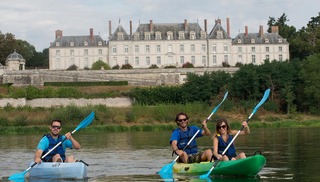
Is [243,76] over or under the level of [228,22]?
under

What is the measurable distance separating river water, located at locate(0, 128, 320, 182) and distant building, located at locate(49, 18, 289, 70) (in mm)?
59946

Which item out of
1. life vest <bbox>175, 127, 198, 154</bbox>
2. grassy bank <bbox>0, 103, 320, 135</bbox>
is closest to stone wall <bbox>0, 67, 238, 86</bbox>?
grassy bank <bbox>0, 103, 320, 135</bbox>

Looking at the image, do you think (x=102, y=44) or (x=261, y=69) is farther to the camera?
(x=102, y=44)

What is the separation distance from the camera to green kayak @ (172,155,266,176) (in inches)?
679

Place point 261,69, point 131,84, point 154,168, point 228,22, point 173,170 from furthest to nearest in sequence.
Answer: point 228,22 < point 131,84 < point 261,69 < point 154,168 < point 173,170

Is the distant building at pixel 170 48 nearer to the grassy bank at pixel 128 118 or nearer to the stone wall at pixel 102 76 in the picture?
the stone wall at pixel 102 76

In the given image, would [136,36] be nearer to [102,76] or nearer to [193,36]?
[193,36]

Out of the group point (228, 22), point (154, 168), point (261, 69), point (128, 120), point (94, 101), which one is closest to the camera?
point (154, 168)

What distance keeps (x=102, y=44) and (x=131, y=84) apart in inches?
839

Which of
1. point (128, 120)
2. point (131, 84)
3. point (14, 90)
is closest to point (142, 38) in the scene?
point (131, 84)

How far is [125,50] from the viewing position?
9362 cm

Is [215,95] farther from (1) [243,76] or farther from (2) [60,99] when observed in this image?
(2) [60,99]

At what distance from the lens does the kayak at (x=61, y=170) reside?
58.9 ft

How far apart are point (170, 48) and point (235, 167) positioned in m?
Result: 77.1
